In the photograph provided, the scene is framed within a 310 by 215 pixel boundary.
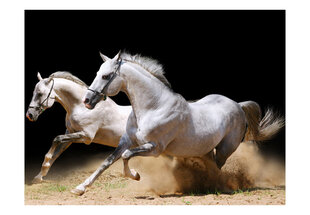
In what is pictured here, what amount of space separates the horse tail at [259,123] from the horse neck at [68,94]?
9.10 feet

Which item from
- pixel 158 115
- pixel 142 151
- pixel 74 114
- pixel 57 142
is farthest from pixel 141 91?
pixel 57 142

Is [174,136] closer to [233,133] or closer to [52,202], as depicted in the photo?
[233,133]

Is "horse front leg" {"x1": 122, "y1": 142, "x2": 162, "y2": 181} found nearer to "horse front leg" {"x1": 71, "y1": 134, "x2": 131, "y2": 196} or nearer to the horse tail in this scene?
"horse front leg" {"x1": 71, "y1": 134, "x2": 131, "y2": 196}

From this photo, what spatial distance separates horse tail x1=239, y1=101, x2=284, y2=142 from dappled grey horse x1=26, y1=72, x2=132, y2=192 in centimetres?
210

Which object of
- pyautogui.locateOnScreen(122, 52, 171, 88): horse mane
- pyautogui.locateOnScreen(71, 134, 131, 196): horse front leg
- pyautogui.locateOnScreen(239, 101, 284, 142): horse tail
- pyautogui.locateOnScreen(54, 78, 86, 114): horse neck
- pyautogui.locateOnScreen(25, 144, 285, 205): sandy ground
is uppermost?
pyautogui.locateOnScreen(122, 52, 171, 88): horse mane

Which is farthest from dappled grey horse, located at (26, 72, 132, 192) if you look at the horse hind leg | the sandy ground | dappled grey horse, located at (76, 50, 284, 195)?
the horse hind leg

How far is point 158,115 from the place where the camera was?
6191 mm

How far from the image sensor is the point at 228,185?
719 cm

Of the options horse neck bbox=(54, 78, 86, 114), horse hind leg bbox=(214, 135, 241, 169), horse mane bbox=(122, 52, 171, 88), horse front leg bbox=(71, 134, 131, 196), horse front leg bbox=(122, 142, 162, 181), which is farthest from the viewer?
horse neck bbox=(54, 78, 86, 114)

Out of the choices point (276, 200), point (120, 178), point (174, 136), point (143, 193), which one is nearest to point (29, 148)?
point (120, 178)

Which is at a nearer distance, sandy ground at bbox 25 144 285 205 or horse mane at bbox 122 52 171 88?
sandy ground at bbox 25 144 285 205

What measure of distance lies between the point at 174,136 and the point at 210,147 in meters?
0.74

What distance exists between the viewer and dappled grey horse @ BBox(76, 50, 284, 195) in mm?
6105

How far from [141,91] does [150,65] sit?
0.50 meters
